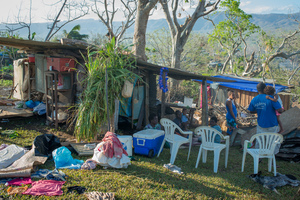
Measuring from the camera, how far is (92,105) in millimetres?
5797

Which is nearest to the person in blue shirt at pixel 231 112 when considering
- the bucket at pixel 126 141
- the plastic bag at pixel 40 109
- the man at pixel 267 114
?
the man at pixel 267 114

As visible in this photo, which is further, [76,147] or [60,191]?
[76,147]

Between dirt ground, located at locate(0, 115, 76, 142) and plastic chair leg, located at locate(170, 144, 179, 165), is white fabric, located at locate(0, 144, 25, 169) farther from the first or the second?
plastic chair leg, located at locate(170, 144, 179, 165)

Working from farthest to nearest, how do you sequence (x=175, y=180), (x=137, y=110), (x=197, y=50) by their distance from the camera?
(x=197, y=50) < (x=137, y=110) < (x=175, y=180)

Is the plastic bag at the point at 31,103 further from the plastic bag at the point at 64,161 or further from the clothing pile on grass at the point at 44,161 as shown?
the plastic bag at the point at 64,161

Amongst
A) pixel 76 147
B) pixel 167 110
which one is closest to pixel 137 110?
pixel 167 110

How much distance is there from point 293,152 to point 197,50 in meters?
23.2

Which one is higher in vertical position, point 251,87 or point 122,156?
point 251,87

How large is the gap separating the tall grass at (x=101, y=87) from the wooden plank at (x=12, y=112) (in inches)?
152

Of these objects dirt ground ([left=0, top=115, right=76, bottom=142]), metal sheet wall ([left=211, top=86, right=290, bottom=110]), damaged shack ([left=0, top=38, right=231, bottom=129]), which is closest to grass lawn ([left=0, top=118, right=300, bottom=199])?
dirt ground ([left=0, top=115, right=76, bottom=142])

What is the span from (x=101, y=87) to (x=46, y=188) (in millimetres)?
2586

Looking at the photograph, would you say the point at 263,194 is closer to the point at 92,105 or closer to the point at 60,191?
the point at 60,191

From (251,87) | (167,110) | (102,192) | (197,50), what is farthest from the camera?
(197,50)

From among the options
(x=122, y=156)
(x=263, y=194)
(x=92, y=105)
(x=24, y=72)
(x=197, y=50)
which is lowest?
(x=263, y=194)
